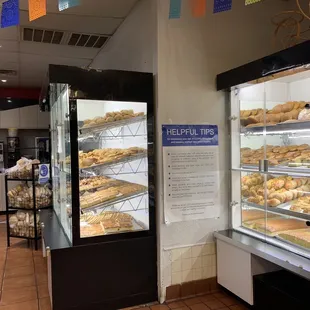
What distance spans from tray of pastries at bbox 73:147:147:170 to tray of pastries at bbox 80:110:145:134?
0.20m

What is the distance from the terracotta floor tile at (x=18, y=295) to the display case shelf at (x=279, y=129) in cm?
246

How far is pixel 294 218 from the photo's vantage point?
244cm

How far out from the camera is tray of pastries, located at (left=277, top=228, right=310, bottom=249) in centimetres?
227

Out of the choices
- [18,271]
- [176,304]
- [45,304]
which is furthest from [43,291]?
[176,304]

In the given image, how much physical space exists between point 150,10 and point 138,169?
4.60ft

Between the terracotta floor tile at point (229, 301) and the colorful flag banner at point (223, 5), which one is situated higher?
the colorful flag banner at point (223, 5)

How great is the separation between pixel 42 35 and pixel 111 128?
6.20ft

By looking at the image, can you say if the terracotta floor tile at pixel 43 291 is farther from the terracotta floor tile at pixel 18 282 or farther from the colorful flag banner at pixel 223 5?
the colorful flag banner at pixel 223 5

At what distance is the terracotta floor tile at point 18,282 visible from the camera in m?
3.16

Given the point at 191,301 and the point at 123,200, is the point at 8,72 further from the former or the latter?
the point at 191,301

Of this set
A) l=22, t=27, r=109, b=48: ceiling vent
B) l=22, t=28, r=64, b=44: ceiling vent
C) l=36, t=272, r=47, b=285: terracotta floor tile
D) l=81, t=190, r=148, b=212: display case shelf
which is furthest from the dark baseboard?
l=22, t=28, r=64, b=44: ceiling vent

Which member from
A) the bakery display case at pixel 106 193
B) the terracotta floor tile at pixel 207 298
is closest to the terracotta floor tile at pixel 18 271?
the bakery display case at pixel 106 193

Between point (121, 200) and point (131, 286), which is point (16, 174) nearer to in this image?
point (121, 200)

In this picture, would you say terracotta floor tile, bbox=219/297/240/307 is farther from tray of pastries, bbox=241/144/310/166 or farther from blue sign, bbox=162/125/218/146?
blue sign, bbox=162/125/218/146
